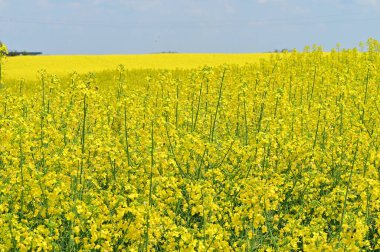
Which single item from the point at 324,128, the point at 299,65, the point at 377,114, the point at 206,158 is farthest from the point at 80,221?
the point at 299,65

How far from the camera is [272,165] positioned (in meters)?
6.70

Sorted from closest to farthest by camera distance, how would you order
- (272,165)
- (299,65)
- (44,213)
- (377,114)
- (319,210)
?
1. (44,213)
2. (319,210)
3. (272,165)
4. (377,114)
5. (299,65)

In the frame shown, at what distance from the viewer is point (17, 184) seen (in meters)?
4.82

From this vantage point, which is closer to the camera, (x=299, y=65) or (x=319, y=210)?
(x=319, y=210)

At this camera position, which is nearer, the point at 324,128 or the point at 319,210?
the point at 319,210

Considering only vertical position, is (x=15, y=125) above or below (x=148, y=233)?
above

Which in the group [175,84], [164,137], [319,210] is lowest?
[319,210]

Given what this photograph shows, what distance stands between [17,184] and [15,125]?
1580mm

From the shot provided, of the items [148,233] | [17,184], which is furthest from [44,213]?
[148,233]

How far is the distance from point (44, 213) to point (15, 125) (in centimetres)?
189

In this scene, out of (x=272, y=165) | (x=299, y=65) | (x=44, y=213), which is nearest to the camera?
(x=44, y=213)

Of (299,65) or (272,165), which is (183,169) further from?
(299,65)

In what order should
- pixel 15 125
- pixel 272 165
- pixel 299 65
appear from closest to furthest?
pixel 15 125, pixel 272 165, pixel 299 65

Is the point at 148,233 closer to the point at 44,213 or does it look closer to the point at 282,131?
the point at 44,213
